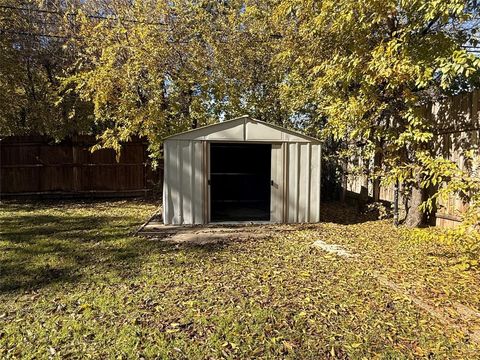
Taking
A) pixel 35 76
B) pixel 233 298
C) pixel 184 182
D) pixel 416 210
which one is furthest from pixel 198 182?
pixel 35 76

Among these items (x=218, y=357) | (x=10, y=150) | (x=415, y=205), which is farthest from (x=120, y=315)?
(x=10, y=150)

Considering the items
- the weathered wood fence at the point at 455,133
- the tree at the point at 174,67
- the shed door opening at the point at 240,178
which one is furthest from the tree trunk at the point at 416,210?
the shed door opening at the point at 240,178

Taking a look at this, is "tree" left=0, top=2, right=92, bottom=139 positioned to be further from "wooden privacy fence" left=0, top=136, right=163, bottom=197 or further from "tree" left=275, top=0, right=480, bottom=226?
Result: "tree" left=275, top=0, right=480, bottom=226

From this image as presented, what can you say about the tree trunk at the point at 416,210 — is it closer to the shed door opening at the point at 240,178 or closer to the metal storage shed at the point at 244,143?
the metal storage shed at the point at 244,143

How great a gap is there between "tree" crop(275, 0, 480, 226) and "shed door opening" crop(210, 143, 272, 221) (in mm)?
3904

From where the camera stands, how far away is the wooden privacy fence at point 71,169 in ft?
34.8

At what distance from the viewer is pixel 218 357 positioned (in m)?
2.51

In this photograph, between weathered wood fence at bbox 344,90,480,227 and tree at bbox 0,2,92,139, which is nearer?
weathered wood fence at bbox 344,90,480,227

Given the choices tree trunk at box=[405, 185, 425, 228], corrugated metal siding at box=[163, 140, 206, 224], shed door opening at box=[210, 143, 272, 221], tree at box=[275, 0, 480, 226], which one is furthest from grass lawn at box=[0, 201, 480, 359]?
shed door opening at box=[210, 143, 272, 221]

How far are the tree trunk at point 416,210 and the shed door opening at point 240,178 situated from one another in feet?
16.0

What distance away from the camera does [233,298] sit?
3.52 metres

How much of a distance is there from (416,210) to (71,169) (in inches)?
383

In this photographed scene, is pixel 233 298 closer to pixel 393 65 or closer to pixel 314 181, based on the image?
pixel 393 65

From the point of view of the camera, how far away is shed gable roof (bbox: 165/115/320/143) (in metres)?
7.04
